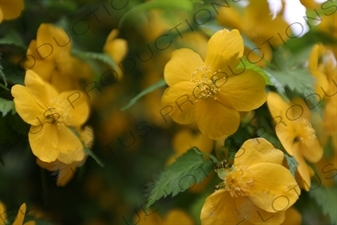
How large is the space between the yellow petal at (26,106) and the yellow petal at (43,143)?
0.01m

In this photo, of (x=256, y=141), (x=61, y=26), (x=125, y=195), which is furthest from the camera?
(x=125, y=195)

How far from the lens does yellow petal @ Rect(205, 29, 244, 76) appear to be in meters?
0.59

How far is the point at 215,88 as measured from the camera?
0.61m

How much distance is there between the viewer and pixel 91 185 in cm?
92

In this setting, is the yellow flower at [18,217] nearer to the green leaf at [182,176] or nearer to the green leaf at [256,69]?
the green leaf at [182,176]

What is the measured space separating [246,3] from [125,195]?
0.44m

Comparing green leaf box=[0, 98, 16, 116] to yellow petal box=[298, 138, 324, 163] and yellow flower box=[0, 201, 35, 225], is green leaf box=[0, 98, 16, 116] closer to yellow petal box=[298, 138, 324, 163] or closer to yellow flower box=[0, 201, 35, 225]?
yellow flower box=[0, 201, 35, 225]

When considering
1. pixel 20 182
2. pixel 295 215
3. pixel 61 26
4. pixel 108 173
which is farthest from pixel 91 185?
pixel 295 215

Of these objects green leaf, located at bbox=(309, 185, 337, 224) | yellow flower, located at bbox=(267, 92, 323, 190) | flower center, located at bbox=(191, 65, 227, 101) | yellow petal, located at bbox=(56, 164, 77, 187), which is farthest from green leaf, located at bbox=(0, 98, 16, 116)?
green leaf, located at bbox=(309, 185, 337, 224)

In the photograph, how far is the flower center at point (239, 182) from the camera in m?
0.58

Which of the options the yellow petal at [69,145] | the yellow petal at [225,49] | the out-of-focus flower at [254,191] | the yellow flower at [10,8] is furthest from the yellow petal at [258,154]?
the yellow flower at [10,8]

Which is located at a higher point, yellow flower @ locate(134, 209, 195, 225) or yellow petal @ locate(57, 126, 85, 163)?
yellow petal @ locate(57, 126, 85, 163)

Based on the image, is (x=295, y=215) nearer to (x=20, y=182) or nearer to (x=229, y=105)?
(x=229, y=105)

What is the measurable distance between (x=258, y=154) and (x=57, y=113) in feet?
0.92
